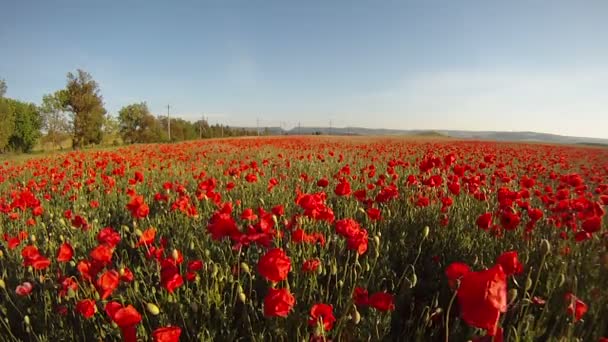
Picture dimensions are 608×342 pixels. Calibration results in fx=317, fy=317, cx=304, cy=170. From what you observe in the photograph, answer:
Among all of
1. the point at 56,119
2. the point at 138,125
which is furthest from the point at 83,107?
the point at 138,125

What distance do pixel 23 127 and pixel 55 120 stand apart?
3131 mm

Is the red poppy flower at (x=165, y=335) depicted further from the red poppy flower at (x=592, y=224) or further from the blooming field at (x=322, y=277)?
the red poppy flower at (x=592, y=224)

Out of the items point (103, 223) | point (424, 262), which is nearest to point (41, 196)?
point (103, 223)

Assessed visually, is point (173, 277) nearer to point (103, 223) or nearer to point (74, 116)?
point (103, 223)

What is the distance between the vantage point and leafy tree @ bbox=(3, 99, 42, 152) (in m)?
35.4

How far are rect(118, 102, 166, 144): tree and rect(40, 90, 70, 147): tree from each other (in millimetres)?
16063

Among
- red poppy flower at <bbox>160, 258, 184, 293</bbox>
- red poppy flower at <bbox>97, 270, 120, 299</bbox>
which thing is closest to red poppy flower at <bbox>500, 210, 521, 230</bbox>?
red poppy flower at <bbox>160, 258, 184, 293</bbox>

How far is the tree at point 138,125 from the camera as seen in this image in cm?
5566

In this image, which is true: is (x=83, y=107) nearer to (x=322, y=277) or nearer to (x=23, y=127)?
(x=23, y=127)

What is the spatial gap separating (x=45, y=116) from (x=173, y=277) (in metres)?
48.6

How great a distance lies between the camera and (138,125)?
58.1 metres

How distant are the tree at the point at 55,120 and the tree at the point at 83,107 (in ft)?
9.52

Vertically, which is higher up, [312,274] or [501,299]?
[501,299]

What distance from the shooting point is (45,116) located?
38.5 metres
